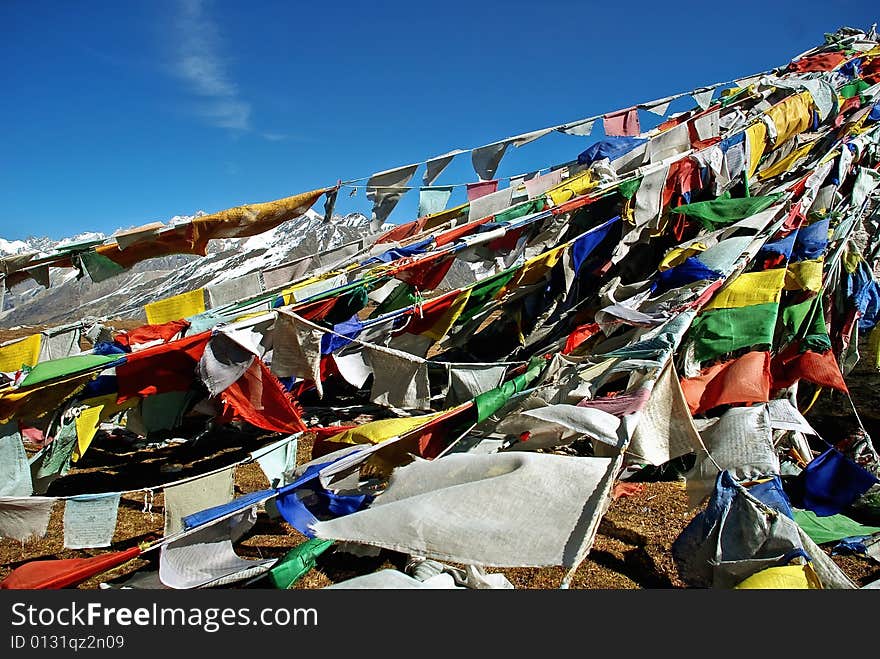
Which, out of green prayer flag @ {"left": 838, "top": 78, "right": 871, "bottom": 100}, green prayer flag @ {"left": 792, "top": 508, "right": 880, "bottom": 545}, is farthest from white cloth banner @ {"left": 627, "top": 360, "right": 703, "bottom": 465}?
green prayer flag @ {"left": 838, "top": 78, "right": 871, "bottom": 100}

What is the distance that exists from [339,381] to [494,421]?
6244mm

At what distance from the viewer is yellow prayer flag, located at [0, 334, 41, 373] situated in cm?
705

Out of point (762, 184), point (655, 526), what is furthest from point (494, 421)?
point (762, 184)

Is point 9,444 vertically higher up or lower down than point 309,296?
lower down

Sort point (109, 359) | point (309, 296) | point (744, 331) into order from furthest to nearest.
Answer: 1. point (309, 296)
2. point (744, 331)
3. point (109, 359)

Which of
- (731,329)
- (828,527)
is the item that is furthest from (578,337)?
(828,527)

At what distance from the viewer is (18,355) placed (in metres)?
7.11

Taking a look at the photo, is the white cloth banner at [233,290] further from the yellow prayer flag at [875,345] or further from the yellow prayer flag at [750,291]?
the yellow prayer flag at [875,345]

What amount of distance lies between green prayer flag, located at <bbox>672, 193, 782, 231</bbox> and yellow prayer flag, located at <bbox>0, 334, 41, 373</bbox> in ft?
31.0

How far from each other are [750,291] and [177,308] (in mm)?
7031

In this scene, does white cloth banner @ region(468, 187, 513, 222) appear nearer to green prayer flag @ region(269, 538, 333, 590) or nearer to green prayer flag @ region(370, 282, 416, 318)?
green prayer flag @ region(370, 282, 416, 318)

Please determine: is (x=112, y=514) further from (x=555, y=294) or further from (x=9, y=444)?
(x=555, y=294)

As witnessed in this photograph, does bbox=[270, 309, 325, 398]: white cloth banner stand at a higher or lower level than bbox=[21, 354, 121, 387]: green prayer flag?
lower

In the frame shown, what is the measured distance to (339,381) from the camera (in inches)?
456
